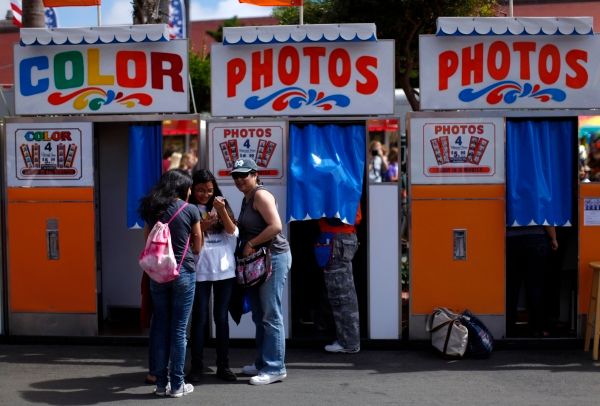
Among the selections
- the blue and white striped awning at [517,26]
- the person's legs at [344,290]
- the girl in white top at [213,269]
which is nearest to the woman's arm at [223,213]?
the girl in white top at [213,269]

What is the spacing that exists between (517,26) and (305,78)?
6.87 feet

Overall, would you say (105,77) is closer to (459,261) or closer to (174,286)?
(174,286)

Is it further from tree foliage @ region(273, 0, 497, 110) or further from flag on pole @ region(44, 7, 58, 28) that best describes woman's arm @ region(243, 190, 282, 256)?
flag on pole @ region(44, 7, 58, 28)

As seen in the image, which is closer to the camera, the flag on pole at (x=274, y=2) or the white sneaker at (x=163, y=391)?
the white sneaker at (x=163, y=391)

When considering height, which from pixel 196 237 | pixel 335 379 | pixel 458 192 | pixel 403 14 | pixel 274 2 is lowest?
pixel 335 379

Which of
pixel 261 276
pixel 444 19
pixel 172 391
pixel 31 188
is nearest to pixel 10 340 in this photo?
pixel 31 188

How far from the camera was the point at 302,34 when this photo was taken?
7570mm

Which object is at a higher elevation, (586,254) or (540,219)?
(540,219)

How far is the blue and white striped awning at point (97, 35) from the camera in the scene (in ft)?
25.3

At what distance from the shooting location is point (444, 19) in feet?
24.6

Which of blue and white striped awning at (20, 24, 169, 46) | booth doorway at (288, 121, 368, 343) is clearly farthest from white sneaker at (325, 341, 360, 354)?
blue and white striped awning at (20, 24, 169, 46)

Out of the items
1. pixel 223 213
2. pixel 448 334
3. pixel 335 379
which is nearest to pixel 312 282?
pixel 448 334

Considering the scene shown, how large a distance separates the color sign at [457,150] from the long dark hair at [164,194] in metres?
2.52

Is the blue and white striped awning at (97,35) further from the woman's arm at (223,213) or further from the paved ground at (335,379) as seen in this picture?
the paved ground at (335,379)
